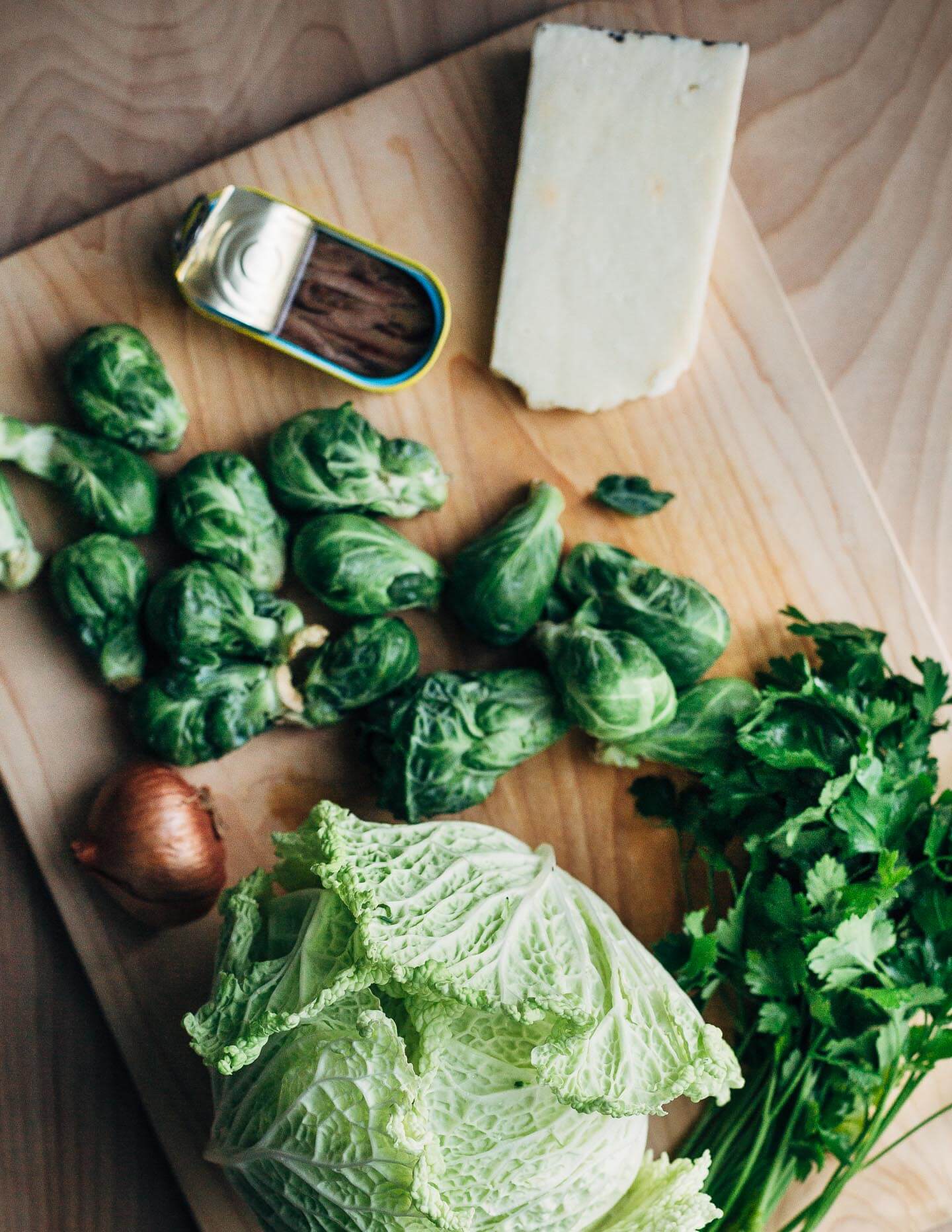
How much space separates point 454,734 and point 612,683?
0.41 metres

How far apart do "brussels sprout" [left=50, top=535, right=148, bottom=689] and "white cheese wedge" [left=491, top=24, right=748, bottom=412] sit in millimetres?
1091

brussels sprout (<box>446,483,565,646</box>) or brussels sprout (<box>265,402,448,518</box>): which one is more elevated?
brussels sprout (<box>265,402,448,518</box>)

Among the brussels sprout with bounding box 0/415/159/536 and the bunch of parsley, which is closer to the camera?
the bunch of parsley

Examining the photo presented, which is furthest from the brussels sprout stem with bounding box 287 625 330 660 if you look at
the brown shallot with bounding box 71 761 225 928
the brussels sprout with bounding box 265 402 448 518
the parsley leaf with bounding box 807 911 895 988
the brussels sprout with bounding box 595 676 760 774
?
the parsley leaf with bounding box 807 911 895 988

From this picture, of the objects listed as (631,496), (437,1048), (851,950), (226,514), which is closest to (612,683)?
(631,496)

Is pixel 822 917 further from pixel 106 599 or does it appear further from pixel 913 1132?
pixel 106 599

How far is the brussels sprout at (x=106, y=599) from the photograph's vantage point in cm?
241

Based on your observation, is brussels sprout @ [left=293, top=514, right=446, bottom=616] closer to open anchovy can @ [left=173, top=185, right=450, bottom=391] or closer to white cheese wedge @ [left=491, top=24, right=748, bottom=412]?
open anchovy can @ [left=173, top=185, right=450, bottom=391]

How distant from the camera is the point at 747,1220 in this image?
2410mm

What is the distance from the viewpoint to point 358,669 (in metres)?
2.46

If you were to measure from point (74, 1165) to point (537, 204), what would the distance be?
2824 millimetres

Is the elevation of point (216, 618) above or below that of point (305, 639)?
above

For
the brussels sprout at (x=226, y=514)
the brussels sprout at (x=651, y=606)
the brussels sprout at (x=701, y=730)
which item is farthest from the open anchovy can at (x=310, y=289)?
the brussels sprout at (x=701, y=730)

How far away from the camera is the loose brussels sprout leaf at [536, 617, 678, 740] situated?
7.87 feet
